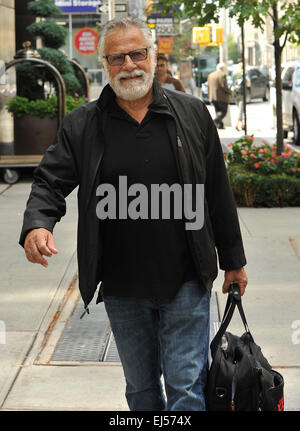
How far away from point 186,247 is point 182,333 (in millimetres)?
334

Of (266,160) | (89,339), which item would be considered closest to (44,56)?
(266,160)

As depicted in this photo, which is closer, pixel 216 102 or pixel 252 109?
pixel 216 102

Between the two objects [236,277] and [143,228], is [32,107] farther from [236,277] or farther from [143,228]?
[143,228]

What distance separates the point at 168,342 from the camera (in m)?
3.41

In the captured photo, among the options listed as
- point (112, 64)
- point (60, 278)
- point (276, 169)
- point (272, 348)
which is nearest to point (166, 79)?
point (276, 169)

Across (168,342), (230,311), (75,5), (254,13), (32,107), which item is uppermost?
(75,5)

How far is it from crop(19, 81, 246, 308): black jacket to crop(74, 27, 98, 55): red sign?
110ft

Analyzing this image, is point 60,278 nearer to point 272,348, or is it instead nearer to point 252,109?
point 272,348

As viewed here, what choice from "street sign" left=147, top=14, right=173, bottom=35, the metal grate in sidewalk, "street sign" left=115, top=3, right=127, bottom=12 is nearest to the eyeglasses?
the metal grate in sidewalk

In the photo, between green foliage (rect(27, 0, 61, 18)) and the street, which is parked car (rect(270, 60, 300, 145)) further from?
green foliage (rect(27, 0, 61, 18))

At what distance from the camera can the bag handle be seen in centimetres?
327

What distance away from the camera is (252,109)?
34.3 m

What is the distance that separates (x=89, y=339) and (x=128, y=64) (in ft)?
8.47

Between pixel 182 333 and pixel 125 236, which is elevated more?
pixel 125 236
